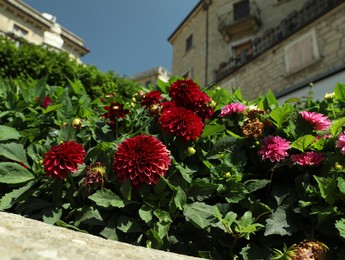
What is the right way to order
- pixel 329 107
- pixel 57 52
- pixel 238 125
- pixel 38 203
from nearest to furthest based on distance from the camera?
pixel 38 203 < pixel 238 125 < pixel 329 107 < pixel 57 52

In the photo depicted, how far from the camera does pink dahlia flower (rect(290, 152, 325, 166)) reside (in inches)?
60.9

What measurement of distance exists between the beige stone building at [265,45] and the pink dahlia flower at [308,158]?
3.44m

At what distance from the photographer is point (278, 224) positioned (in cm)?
138

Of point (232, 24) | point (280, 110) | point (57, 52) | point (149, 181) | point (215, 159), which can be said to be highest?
point (232, 24)

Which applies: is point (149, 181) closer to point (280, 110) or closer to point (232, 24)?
point (280, 110)

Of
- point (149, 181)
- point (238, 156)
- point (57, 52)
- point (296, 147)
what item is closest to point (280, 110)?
point (296, 147)

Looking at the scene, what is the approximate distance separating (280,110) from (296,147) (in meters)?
0.26

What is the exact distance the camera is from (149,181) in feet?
4.59

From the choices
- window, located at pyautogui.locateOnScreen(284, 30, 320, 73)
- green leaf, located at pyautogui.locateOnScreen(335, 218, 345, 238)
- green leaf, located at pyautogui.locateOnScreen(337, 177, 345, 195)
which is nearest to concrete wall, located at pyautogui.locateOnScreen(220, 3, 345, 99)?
window, located at pyautogui.locateOnScreen(284, 30, 320, 73)

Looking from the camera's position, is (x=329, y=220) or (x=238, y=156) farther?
(x=238, y=156)

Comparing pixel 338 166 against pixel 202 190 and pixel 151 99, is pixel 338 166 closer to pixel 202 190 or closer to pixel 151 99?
pixel 202 190

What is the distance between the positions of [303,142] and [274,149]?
0.53 ft

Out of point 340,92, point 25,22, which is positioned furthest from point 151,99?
point 25,22

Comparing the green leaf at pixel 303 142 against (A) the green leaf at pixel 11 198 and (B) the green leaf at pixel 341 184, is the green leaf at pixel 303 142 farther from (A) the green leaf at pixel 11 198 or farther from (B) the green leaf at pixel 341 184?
(A) the green leaf at pixel 11 198
